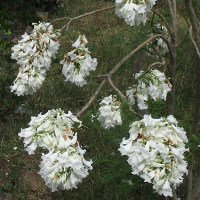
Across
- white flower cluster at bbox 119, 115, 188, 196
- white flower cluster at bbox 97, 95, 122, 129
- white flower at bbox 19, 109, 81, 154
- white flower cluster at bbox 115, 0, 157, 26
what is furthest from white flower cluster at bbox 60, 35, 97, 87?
white flower cluster at bbox 119, 115, 188, 196

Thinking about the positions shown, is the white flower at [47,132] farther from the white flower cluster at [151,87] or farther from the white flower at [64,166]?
the white flower cluster at [151,87]

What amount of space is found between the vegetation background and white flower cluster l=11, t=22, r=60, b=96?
0.62 ft

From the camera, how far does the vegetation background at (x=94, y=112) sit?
2.27 metres

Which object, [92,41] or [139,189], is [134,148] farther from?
[92,41]

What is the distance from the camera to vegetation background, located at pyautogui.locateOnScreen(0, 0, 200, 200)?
2.27 m

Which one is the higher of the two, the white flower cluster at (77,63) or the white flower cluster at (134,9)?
the white flower cluster at (134,9)

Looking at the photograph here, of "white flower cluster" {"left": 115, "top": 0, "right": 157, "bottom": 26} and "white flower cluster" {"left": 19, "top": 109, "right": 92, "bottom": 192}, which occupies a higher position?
"white flower cluster" {"left": 115, "top": 0, "right": 157, "bottom": 26}

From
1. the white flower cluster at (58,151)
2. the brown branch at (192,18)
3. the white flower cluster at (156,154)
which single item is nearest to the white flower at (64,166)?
the white flower cluster at (58,151)

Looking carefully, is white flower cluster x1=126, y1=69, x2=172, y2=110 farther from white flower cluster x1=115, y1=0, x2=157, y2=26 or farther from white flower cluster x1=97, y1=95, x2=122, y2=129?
white flower cluster x1=115, y1=0, x2=157, y2=26

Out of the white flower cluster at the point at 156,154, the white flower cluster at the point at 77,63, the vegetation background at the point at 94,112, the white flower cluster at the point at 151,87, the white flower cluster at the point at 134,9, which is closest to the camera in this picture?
the white flower cluster at the point at 156,154

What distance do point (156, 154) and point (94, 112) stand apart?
1087 mm

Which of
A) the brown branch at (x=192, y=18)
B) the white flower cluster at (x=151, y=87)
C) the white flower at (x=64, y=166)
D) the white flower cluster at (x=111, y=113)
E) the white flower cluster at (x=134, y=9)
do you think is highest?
the brown branch at (x=192, y=18)

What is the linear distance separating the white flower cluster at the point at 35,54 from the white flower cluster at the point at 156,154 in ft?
2.78

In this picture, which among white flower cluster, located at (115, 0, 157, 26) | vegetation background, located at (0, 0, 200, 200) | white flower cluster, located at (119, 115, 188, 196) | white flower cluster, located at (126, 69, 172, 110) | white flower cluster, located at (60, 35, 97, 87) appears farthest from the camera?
vegetation background, located at (0, 0, 200, 200)
